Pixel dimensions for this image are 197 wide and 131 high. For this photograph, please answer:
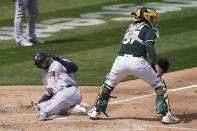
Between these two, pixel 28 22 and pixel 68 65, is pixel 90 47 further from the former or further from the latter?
pixel 68 65

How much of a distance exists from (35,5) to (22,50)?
1310 mm

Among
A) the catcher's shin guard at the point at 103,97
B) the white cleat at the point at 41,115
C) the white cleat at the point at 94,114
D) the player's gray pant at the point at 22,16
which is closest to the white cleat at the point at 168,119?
the catcher's shin guard at the point at 103,97

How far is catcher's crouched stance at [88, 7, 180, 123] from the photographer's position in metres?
7.98

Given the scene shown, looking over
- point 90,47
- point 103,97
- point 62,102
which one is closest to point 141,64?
point 103,97

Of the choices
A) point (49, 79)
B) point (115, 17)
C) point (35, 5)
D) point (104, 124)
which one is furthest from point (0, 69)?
point (115, 17)

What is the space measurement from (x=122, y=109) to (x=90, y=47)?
517 cm

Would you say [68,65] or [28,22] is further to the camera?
[28,22]

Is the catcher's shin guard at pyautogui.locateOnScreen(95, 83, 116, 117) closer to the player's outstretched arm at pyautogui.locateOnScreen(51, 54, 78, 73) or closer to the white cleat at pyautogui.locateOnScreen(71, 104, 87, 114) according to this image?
the white cleat at pyautogui.locateOnScreen(71, 104, 87, 114)

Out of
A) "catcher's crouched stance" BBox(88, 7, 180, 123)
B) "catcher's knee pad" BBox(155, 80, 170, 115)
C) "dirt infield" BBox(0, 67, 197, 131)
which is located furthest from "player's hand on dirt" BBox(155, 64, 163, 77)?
"dirt infield" BBox(0, 67, 197, 131)

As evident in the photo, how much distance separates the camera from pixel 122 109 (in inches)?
356

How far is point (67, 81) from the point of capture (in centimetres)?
879

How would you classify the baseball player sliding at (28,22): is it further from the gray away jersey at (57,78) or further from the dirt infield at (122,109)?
the gray away jersey at (57,78)

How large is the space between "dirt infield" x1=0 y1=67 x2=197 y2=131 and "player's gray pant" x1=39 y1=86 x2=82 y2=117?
16cm

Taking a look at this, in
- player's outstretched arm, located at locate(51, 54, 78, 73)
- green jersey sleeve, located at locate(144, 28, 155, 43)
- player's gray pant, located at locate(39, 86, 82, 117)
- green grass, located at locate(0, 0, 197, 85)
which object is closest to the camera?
green jersey sleeve, located at locate(144, 28, 155, 43)
